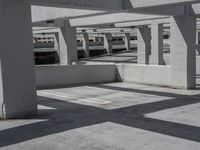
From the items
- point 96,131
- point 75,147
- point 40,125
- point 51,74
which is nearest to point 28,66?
point 40,125

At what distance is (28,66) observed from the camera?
11688mm

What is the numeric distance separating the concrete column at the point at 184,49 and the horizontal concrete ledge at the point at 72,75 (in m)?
4.77

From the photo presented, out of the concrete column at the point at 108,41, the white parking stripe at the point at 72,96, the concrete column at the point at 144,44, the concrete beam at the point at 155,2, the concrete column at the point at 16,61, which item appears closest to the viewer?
the concrete column at the point at 16,61

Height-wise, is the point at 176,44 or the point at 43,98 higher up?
the point at 176,44

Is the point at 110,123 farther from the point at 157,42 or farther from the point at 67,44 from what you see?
the point at 157,42

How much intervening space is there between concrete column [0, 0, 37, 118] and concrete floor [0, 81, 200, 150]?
587 mm

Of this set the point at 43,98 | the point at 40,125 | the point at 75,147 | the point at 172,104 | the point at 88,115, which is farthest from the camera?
the point at 43,98

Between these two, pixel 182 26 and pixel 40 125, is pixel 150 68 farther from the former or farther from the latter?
pixel 40 125

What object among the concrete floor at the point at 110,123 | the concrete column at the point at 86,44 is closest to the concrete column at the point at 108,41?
the concrete column at the point at 86,44

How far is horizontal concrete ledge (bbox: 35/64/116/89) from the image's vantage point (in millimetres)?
19219

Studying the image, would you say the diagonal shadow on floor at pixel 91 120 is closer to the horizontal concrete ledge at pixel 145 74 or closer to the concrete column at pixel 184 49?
the concrete column at pixel 184 49

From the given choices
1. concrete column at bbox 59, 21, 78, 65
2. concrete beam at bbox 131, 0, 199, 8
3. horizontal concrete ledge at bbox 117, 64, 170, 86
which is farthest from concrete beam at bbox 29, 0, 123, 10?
concrete column at bbox 59, 21, 78, 65

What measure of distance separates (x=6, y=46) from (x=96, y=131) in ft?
13.5

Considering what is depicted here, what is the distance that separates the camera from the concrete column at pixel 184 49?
17656mm
